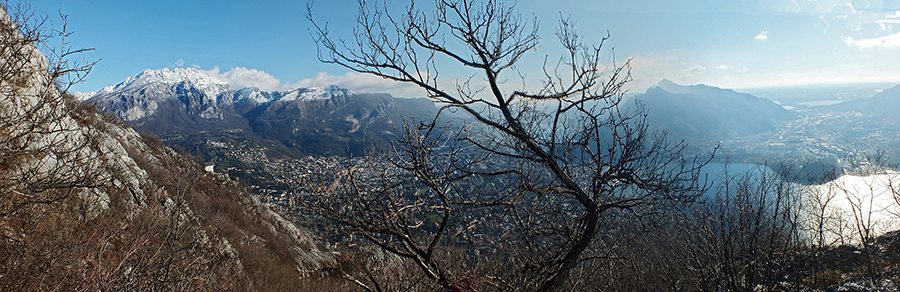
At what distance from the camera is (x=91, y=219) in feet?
27.2

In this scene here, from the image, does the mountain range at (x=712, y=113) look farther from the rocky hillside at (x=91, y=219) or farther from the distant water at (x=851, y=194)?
the rocky hillside at (x=91, y=219)

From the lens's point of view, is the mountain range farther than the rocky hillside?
Yes

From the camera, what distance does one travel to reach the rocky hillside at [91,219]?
545 centimetres

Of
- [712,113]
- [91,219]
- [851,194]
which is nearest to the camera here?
[91,219]

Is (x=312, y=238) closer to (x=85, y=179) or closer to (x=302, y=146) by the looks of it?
(x=85, y=179)

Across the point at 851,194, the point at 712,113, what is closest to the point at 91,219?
the point at 851,194

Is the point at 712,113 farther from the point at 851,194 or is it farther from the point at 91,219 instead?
the point at 91,219

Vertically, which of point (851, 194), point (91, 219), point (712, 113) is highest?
point (712, 113)

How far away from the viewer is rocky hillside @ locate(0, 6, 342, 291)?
17.9 feet

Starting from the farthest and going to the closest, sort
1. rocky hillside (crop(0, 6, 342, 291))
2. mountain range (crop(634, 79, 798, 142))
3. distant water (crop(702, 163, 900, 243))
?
mountain range (crop(634, 79, 798, 142)) → distant water (crop(702, 163, 900, 243)) → rocky hillside (crop(0, 6, 342, 291))

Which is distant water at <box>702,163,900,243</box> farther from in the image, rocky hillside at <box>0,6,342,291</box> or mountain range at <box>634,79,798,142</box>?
mountain range at <box>634,79,798,142</box>

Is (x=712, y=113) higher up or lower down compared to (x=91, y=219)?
higher up

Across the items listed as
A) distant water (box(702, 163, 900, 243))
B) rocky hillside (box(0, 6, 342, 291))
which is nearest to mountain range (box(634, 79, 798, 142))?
distant water (box(702, 163, 900, 243))

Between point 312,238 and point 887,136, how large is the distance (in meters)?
132
